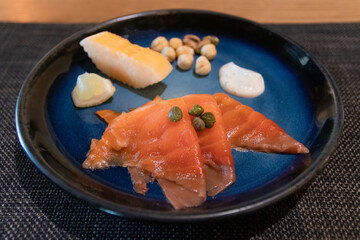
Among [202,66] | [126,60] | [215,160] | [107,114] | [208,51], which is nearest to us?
[215,160]

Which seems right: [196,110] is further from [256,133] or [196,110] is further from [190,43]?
[190,43]

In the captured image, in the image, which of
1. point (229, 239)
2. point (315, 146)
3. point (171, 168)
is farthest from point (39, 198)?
point (315, 146)

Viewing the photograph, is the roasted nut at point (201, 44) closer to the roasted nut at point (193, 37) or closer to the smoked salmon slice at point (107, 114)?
the roasted nut at point (193, 37)

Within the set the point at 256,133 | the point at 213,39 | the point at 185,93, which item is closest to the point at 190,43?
the point at 213,39

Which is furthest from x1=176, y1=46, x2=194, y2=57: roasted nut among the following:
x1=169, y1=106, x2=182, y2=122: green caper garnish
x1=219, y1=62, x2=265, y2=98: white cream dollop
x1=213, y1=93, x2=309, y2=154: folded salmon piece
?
x1=169, y1=106, x2=182, y2=122: green caper garnish

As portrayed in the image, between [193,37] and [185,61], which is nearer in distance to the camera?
[185,61]

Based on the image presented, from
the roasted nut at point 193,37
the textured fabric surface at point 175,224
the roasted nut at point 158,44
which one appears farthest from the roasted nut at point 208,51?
the textured fabric surface at point 175,224
